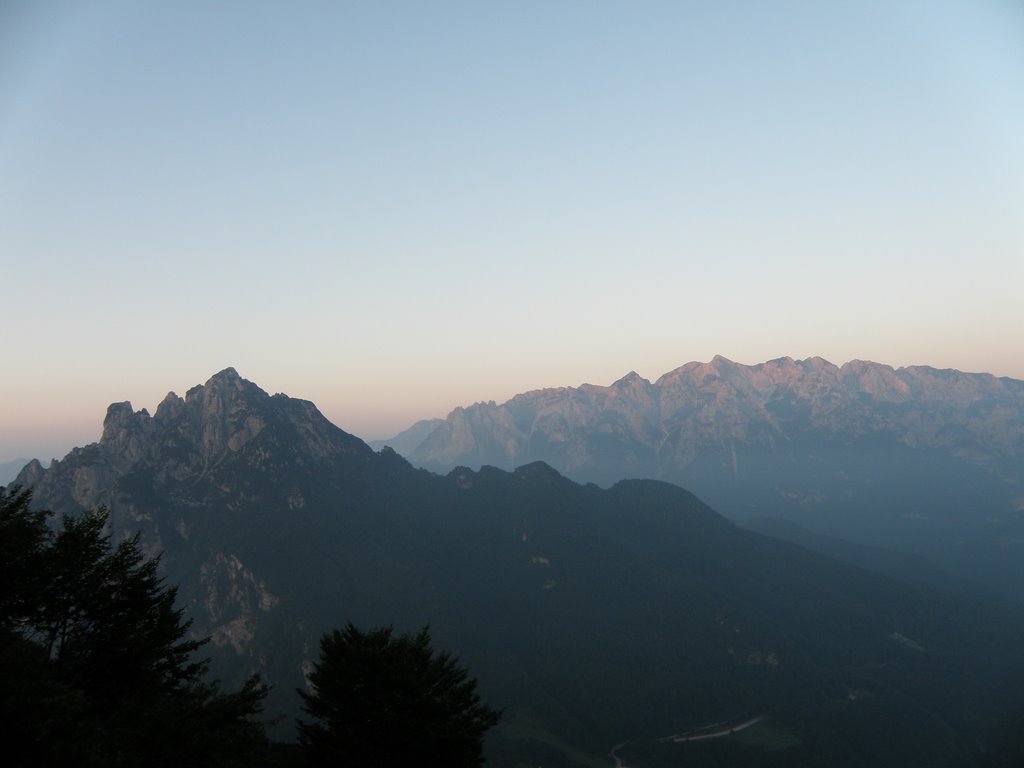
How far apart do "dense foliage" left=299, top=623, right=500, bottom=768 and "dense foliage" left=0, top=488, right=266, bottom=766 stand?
5.70m

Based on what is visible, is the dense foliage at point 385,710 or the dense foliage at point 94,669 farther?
the dense foliage at point 385,710

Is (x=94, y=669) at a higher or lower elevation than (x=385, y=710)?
higher

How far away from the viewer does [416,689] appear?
5272 centimetres

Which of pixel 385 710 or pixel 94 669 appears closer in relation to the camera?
pixel 94 669

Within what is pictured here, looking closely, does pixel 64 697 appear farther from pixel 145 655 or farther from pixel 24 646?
pixel 145 655

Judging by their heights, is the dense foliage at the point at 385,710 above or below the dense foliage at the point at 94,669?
below

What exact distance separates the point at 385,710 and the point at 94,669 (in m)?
20.5

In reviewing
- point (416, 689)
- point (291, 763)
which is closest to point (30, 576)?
point (291, 763)

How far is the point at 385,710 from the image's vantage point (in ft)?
167

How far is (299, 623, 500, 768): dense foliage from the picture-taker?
50.2 metres

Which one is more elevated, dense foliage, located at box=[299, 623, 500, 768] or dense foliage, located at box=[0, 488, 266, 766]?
dense foliage, located at box=[0, 488, 266, 766]

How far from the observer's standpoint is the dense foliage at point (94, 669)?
3216 centimetres

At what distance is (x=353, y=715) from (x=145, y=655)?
51.6 ft

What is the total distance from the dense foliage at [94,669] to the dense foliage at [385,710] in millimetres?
5699
